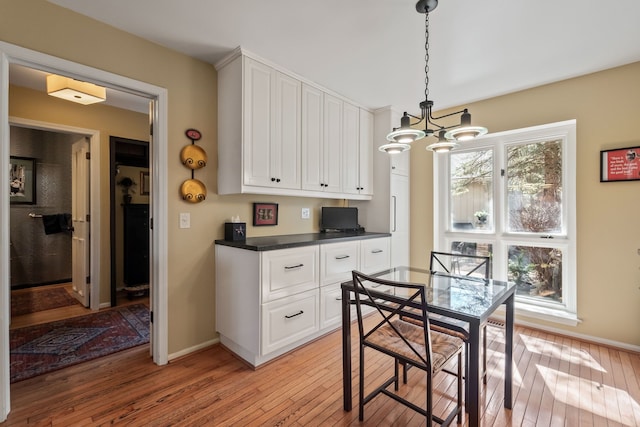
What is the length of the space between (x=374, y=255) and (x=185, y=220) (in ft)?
6.42

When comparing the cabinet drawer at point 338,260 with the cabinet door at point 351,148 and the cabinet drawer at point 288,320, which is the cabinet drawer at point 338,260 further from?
the cabinet door at point 351,148

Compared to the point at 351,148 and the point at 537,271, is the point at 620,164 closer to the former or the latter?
the point at 537,271

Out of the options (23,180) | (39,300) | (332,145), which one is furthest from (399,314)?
(23,180)

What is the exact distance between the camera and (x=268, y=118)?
2.49m

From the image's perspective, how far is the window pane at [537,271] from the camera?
9.57ft

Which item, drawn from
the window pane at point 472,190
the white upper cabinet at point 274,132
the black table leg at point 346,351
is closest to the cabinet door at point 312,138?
the white upper cabinet at point 274,132

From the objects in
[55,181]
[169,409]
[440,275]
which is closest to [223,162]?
[169,409]

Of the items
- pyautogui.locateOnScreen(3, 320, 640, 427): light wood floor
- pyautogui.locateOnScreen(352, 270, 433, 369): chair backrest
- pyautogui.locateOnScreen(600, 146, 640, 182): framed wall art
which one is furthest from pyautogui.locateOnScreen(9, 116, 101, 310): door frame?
pyautogui.locateOnScreen(600, 146, 640, 182): framed wall art

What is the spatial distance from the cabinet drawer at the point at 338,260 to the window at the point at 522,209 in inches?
53.1

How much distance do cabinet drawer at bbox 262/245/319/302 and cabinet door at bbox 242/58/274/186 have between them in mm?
655

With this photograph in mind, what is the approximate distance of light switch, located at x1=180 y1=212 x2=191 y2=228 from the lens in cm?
234

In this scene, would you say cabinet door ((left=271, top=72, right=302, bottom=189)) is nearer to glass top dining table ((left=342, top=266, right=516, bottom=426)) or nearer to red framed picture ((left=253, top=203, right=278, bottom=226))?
red framed picture ((left=253, top=203, right=278, bottom=226))

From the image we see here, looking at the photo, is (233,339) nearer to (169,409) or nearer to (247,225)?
(169,409)

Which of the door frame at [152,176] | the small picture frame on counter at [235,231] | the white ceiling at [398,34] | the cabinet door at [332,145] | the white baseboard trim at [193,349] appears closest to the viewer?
the door frame at [152,176]
